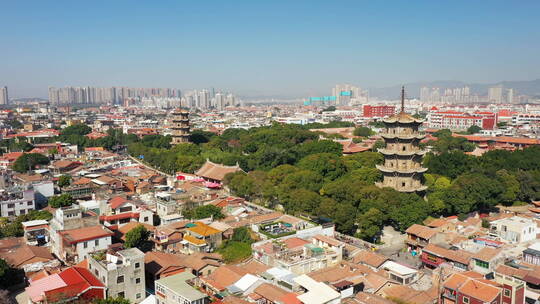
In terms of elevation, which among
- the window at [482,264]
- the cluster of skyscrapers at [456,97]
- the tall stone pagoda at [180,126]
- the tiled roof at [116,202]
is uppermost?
the cluster of skyscrapers at [456,97]

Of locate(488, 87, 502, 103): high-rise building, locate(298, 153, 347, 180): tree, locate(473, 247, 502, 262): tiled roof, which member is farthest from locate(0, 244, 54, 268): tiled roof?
locate(488, 87, 502, 103): high-rise building

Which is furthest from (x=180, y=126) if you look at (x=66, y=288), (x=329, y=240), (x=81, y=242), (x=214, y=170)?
(x=66, y=288)

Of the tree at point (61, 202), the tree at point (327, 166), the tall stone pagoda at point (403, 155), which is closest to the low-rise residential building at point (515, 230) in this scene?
the tall stone pagoda at point (403, 155)

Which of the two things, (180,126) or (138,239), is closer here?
(138,239)

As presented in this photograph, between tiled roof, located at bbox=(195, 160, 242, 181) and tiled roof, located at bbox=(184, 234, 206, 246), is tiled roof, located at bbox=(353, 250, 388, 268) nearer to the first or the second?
tiled roof, located at bbox=(184, 234, 206, 246)

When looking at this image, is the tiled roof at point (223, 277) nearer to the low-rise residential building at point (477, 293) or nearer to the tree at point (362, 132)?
the low-rise residential building at point (477, 293)

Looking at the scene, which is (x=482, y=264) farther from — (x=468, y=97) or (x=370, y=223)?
(x=468, y=97)
